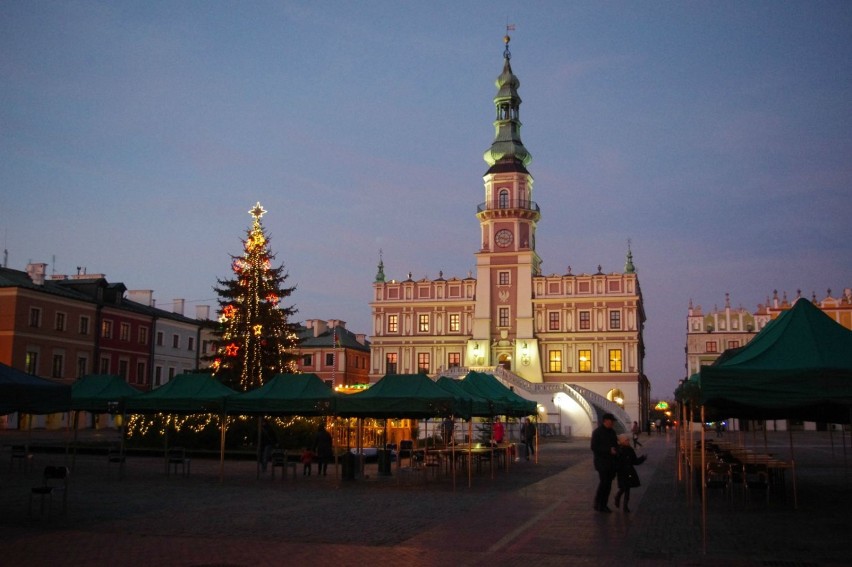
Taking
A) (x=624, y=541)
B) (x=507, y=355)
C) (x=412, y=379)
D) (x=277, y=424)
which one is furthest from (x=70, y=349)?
(x=624, y=541)

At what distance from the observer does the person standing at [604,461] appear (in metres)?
16.4

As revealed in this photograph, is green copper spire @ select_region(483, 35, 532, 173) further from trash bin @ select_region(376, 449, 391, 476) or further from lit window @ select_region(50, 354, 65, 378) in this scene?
trash bin @ select_region(376, 449, 391, 476)

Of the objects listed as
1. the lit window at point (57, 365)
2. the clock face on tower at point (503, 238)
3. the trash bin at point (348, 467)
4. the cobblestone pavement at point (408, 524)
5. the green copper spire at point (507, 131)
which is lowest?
the cobblestone pavement at point (408, 524)

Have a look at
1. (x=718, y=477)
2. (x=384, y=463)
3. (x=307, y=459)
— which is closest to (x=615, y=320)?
(x=384, y=463)

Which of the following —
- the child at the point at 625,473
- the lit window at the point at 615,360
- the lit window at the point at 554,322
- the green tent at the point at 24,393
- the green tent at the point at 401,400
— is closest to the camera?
the green tent at the point at 24,393

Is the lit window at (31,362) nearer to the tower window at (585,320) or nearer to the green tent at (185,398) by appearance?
the green tent at (185,398)

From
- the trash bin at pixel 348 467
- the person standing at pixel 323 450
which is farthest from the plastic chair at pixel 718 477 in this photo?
the person standing at pixel 323 450

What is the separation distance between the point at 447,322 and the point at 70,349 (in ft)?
104

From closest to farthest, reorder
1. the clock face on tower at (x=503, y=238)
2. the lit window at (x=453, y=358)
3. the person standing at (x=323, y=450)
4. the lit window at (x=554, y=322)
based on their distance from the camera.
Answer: the person standing at (x=323, y=450), the lit window at (x=554, y=322), the clock face on tower at (x=503, y=238), the lit window at (x=453, y=358)

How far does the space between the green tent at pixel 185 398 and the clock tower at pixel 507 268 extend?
49142 mm

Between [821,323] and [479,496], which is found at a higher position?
[821,323]

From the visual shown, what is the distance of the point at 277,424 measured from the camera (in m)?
36.1

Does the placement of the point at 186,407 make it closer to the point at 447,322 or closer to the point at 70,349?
the point at 70,349

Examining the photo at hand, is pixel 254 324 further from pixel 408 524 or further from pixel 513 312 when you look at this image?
pixel 513 312
